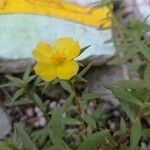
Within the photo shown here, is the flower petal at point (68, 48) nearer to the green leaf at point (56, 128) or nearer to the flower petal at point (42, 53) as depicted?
the flower petal at point (42, 53)

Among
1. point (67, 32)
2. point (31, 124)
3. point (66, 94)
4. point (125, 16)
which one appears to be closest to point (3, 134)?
point (31, 124)

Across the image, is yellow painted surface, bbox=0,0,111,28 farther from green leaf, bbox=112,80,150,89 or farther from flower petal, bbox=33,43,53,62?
flower petal, bbox=33,43,53,62

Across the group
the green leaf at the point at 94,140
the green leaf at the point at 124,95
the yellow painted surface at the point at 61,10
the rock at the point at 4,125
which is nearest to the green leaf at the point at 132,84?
the green leaf at the point at 124,95

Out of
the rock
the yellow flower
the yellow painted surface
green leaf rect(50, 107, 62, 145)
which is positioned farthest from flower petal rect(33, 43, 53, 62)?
the yellow painted surface

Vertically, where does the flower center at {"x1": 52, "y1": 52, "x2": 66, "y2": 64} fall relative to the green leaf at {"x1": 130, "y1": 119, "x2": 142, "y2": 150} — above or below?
above

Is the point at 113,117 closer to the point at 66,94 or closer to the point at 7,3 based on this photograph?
the point at 66,94

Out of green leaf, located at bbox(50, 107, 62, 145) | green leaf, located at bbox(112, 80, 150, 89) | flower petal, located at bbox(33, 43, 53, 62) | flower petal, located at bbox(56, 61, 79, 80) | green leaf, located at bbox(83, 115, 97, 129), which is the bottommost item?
green leaf, located at bbox(83, 115, 97, 129)

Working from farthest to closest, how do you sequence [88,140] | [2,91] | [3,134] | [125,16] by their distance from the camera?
[125,16] → [2,91] → [3,134] → [88,140]

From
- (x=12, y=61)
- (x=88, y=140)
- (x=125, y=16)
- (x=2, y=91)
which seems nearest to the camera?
(x=88, y=140)
